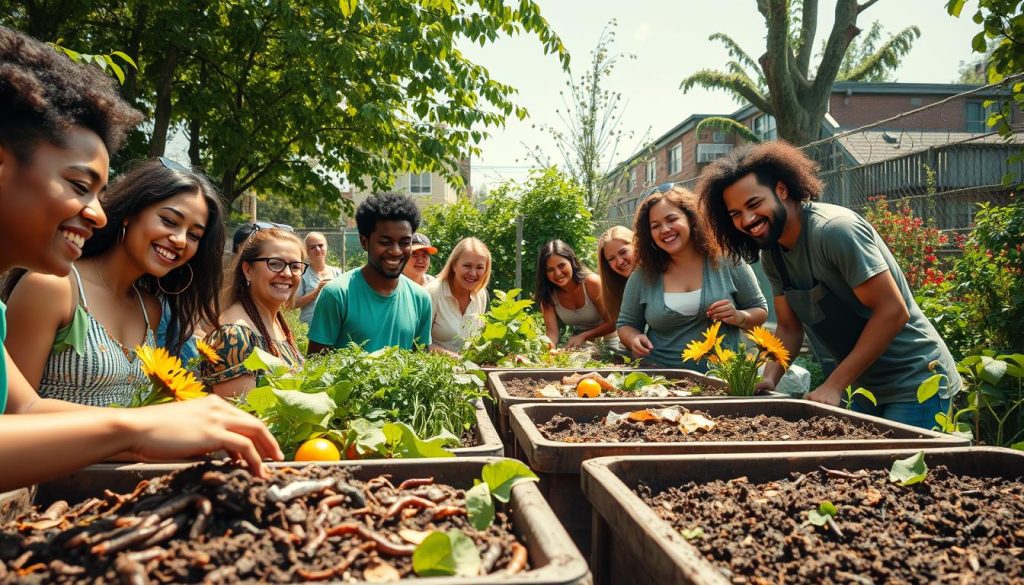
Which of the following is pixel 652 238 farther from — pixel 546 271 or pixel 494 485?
pixel 494 485

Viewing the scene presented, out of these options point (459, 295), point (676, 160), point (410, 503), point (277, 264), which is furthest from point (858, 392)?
point (676, 160)

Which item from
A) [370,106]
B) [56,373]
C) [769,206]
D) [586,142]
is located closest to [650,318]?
[769,206]

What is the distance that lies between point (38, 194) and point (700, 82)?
21.8m

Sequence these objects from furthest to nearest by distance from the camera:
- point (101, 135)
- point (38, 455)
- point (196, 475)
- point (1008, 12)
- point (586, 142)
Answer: point (586, 142) → point (1008, 12) → point (101, 135) → point (196, 475) → point (38, 455)

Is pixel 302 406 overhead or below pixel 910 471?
overhead

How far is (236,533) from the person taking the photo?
1.04m

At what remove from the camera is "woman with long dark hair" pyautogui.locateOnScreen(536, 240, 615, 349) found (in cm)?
530

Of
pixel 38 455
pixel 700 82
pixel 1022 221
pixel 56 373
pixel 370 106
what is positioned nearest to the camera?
pixel 38 455

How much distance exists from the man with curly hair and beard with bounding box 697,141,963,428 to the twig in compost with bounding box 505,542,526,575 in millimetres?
1685

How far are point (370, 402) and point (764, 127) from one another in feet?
100

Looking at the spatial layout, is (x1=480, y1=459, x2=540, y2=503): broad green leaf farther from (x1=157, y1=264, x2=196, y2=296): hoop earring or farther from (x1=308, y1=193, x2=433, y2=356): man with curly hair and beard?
(x1=308, y1=193, x2=433, y2=356): man with curly hair and beard

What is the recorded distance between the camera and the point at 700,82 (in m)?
20.9

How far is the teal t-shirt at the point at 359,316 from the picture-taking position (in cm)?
332

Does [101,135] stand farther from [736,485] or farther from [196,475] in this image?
[736,485]
